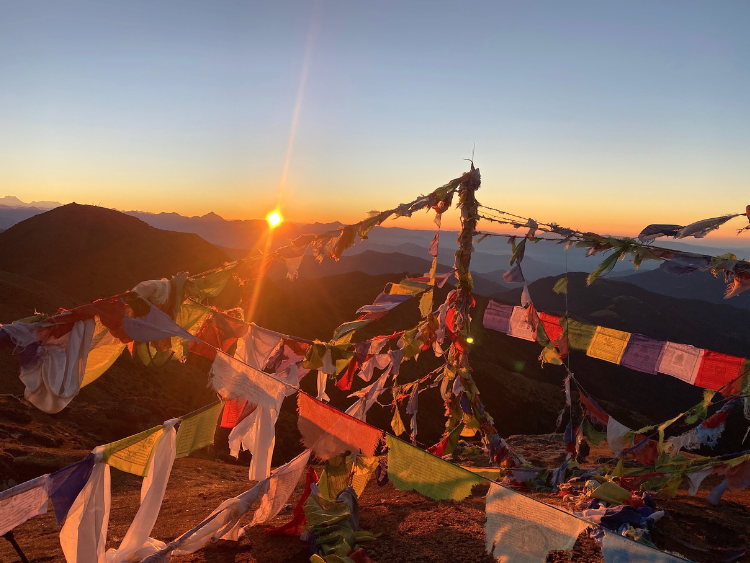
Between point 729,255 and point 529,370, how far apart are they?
A: 101 feet

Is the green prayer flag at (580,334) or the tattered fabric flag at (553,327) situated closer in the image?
the green prayer flag at (580,334)

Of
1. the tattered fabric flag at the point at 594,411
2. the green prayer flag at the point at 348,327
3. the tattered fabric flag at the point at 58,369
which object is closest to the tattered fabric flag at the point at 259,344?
the green prayer flag at the point at 348,327

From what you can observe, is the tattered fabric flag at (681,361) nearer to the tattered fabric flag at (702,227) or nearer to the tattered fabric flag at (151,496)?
the tattered fabric flag at (702,227)

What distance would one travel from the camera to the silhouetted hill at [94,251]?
30.2 metres

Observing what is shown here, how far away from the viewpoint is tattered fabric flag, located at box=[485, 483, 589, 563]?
230 centimetres

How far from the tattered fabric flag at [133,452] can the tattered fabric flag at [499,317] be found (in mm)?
4466

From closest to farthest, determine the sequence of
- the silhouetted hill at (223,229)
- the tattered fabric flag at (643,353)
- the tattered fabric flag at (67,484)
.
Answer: the tattered fabric flag at (67,484) → the tattered fabric flag at (643,353) → the silhouetted hill at (223,229)

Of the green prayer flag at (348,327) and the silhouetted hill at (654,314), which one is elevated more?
the green prayer flag at (348,327)

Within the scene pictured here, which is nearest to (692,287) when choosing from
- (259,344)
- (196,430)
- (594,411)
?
(594,411)

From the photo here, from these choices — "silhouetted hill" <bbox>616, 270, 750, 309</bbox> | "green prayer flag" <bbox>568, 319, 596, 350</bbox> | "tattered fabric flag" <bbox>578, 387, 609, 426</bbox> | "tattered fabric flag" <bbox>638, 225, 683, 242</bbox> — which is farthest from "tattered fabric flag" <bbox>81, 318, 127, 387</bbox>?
"silhouetted hill" <bbox>616, 270, 750, 309</bbox>

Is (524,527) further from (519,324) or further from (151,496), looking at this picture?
(519,324)

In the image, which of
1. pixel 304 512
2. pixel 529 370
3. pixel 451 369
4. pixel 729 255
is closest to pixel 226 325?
pixel 304 512

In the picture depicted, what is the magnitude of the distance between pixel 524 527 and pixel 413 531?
1740mm

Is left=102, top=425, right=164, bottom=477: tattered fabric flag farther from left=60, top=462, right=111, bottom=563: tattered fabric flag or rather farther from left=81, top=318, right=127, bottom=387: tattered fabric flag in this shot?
left=81, top=318, right=127, bottom=387: tattered fabric flag
